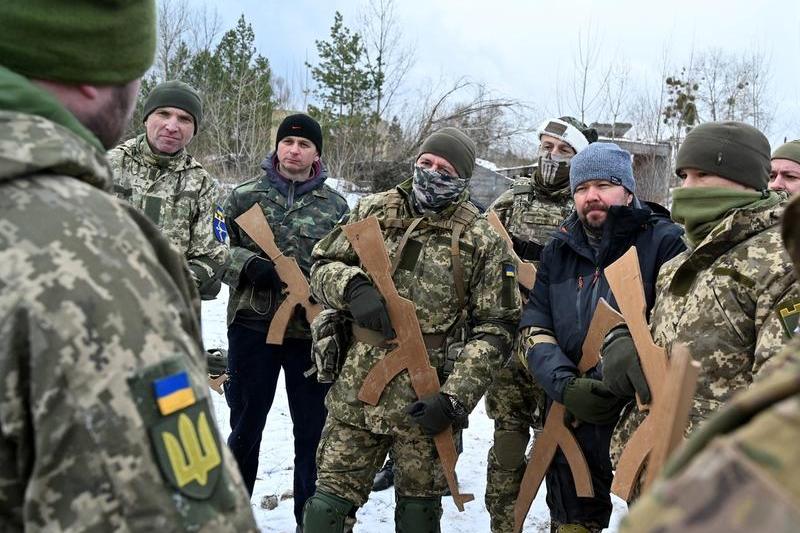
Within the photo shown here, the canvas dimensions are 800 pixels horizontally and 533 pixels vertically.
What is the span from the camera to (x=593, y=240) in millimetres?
3145

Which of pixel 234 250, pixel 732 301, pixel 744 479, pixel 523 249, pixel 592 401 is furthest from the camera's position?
pixel 523 249

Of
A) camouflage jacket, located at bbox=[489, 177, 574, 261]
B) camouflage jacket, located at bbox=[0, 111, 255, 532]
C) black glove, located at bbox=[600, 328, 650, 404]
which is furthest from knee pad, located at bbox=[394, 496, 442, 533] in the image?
camouflage jacket, located at bbox=[0, 111, 255, 532]

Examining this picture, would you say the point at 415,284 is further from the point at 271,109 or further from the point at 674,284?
the point at 271,109

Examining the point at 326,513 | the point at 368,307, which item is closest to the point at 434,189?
the point at 368,307

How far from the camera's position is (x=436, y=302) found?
3.11 m

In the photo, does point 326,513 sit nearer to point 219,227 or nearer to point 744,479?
point 219,227

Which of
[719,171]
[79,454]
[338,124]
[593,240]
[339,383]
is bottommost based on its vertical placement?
[339,383]

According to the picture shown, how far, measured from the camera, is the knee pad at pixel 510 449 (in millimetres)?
3635

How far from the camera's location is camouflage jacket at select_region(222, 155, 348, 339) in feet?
12.8

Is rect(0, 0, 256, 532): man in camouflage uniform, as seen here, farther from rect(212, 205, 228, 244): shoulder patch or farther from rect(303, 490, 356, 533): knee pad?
rect(212, 205, 228, 244): shoulder patch

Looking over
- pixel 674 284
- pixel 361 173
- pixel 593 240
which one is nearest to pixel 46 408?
pixel 674 284

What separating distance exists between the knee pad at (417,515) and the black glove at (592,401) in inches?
29.1

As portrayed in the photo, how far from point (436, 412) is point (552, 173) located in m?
2.22

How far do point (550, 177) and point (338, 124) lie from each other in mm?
18950
